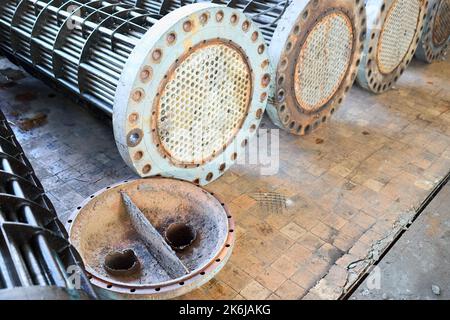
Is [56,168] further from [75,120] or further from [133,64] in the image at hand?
[133,64]

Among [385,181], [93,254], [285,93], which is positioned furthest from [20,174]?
[385,181]

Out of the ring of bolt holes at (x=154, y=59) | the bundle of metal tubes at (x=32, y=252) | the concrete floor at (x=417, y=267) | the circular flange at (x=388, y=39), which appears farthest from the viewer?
the circular flange at (x=388, y=39)

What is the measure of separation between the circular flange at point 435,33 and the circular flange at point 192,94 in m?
2.85

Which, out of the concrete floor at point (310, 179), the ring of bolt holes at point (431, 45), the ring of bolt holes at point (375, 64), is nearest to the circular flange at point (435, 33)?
the ring of bolt holes at point (431, 45)

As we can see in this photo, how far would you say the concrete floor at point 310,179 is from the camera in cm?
262

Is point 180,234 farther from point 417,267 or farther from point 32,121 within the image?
point 32,121

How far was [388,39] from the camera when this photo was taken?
432 cm

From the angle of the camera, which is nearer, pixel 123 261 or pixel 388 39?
pixel 123 261

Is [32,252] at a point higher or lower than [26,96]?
higher

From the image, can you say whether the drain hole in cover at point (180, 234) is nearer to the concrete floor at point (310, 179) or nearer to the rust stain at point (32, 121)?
the concrete floor at point (310, 179)

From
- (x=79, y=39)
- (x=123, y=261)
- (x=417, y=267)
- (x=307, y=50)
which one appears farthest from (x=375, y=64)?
(x=123, y=261)

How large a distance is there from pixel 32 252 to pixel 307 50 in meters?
2.53

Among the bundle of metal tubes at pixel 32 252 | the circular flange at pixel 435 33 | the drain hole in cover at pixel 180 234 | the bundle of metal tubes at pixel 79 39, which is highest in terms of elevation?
the bundle of metal tubes at pixel 79 39
